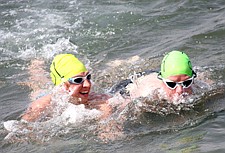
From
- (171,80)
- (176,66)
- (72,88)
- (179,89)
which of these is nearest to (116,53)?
(72,88)

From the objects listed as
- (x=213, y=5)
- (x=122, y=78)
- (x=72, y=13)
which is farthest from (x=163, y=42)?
(x=72, y=13)

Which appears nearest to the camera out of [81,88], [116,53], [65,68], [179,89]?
[179,89]

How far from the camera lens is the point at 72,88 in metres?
7.70

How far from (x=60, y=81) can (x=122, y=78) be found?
70.4 inches

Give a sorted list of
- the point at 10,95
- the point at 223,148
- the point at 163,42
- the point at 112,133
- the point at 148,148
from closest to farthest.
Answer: the point at 223,148
the point at 148,148
the point at 112,133
the point at 10,95
the point at 163,42

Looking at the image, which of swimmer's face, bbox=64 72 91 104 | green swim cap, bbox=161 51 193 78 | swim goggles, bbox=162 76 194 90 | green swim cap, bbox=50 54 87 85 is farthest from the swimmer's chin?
green swim cap, bbox=50 54 87 85

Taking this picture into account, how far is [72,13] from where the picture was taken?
545 inches

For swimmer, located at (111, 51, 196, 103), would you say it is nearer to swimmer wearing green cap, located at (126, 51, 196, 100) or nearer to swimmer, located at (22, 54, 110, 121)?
swimmer wearing green cap, located at (126, 51, 196, 100)

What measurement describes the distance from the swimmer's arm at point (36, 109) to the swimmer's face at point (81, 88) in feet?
1.24

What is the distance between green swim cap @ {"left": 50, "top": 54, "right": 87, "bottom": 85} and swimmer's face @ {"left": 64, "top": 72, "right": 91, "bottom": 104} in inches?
4.3

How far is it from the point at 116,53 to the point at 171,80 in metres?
3.52

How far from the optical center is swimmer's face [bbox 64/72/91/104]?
7.64m

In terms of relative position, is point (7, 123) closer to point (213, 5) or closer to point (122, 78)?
point (122, 78)

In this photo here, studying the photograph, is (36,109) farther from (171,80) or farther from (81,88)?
(171,80)
